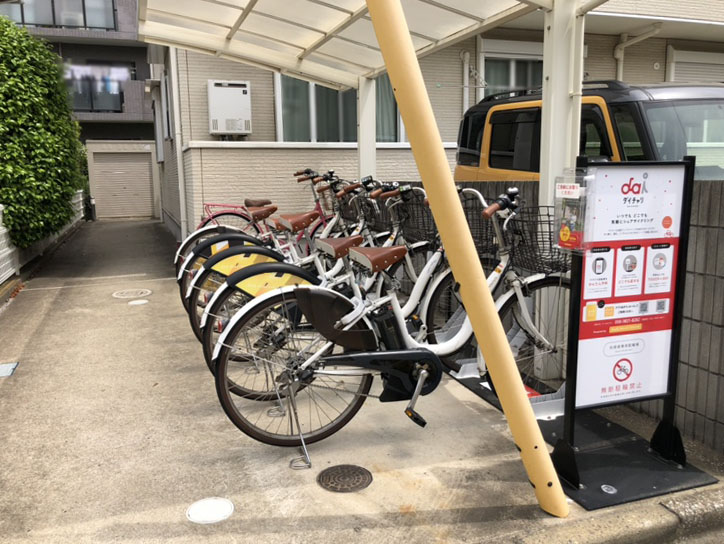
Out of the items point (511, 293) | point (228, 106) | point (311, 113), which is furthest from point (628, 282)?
point (311, 113)

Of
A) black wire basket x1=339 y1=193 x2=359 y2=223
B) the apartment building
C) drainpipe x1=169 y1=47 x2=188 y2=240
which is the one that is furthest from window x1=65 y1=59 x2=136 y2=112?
black wire basket x1=339 y1=193 x2=359 y2=223

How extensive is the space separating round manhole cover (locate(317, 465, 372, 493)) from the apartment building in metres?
18.1

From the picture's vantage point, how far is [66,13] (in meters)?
21.1

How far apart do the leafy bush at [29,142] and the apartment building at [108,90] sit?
38.0ft

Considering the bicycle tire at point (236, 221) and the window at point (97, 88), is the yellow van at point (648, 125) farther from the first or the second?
the window at point (97, 88)

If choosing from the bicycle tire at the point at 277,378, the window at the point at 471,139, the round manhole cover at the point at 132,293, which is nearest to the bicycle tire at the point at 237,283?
the bicycle tire at the point at 277,378

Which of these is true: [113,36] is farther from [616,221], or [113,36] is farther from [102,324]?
[616,221]

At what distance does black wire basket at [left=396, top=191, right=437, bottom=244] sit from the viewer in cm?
431

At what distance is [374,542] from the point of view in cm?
249

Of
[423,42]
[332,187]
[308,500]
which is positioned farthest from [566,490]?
[423,42]

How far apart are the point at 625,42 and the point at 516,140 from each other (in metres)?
6.56

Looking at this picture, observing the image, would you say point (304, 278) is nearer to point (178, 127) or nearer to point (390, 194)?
point (390, 194)

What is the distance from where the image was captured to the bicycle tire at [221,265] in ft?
13.8

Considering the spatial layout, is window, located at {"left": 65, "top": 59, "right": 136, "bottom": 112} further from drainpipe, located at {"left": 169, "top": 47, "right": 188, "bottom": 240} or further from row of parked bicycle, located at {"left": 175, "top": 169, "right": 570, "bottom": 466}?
row of parked bicycle, located at {"left": 175, "top": 169, "right": 570, "bottom": 466}
